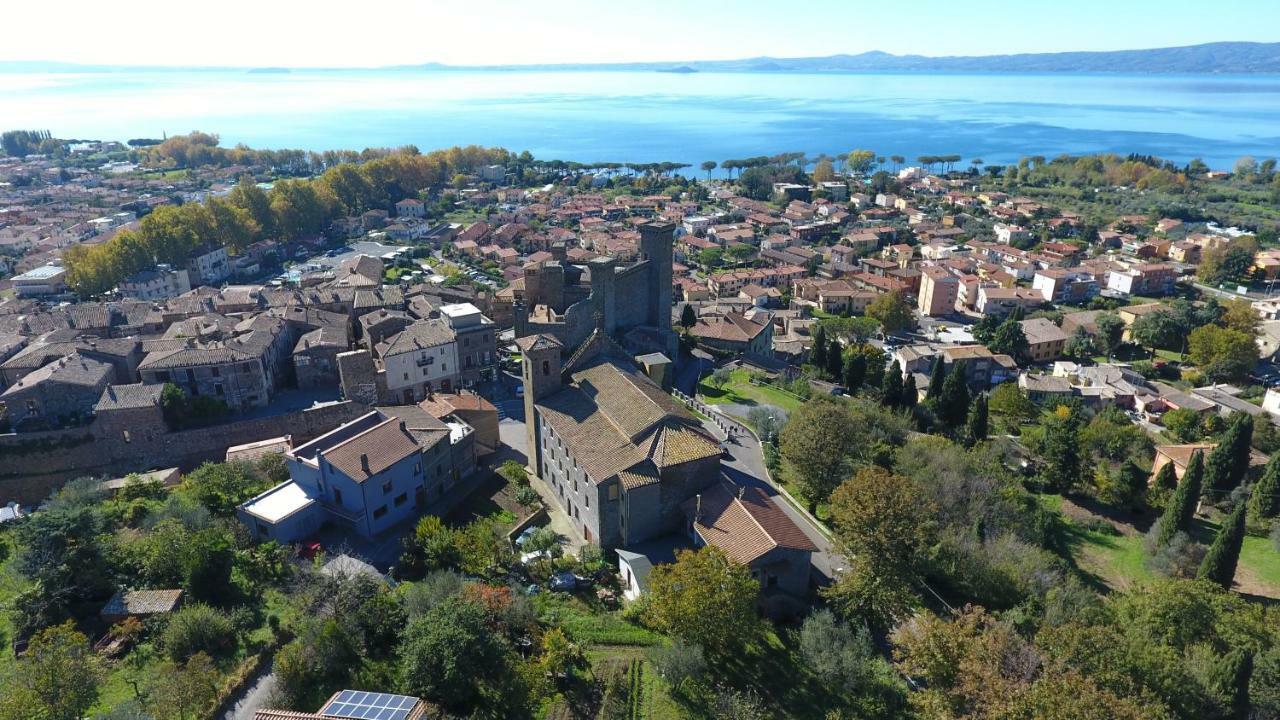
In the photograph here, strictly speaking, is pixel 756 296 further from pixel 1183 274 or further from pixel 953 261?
pixel 1183 274

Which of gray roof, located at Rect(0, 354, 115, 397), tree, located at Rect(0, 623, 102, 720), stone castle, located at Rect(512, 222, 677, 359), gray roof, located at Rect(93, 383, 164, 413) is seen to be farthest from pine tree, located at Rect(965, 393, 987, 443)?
gray roof, located at Rect(0, 354, 115, 397)

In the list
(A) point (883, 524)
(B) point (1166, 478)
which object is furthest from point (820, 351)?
(A) point (883, 524)

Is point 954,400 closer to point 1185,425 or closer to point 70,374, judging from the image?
point 1185,425

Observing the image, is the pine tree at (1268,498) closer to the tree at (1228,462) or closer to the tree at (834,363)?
the tree at (1228,462)

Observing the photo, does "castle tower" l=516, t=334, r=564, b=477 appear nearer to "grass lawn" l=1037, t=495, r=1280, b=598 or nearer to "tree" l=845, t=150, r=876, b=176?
"grass lawn" l=1037, t=495, r=1280, b=598

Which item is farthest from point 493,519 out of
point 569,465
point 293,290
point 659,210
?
point 659,210

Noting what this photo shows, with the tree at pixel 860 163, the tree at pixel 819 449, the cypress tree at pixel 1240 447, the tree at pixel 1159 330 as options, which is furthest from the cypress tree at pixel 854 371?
the tree at pixel 860 163

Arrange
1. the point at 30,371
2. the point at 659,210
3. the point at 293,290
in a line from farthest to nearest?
the point at 659,210 → the point at 293,290 → the point at 30,371
